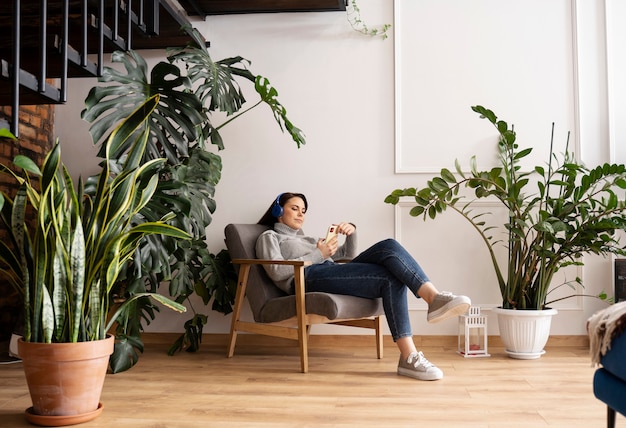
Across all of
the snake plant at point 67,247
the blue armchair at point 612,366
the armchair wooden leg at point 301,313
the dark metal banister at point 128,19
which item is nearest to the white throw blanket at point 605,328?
the blue armchair at point 612,366

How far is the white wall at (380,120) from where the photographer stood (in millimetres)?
4141

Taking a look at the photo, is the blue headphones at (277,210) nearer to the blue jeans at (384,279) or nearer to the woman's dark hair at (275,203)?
the woman's dark hair at (275,203)

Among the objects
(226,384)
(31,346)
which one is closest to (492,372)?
(226,384)

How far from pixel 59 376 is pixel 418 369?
166 cm

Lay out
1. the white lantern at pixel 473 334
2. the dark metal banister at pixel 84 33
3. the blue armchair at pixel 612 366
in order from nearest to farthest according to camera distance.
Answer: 1. the blue armchair at pixel 612 366
2. the dark metal banister at pixel 84 33
3. the white lantern at pixel 473 334

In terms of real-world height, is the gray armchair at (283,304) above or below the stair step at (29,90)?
below

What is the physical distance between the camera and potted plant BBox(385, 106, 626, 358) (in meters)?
3.60

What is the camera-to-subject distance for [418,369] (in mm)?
3117

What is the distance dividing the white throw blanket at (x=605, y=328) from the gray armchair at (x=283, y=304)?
164 cm

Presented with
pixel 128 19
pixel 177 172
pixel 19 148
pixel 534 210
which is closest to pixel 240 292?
pixel 177 172

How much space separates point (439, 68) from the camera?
13.9 ft

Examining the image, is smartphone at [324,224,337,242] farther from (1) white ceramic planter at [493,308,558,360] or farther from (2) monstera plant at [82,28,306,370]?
(1) white ceramic planter at [493,308,558,360]

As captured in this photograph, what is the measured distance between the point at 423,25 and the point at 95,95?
226 centimetres

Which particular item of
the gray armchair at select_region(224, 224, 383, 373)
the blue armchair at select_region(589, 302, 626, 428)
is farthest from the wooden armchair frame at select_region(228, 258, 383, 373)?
the blue armchair at select_region(589, 302, 626, 428)
